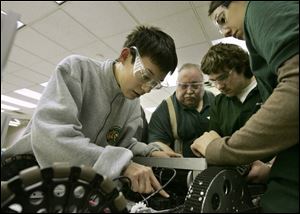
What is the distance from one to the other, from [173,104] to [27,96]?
17.1 ft

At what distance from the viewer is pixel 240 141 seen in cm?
57

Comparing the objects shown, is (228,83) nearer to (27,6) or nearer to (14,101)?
(27,6)

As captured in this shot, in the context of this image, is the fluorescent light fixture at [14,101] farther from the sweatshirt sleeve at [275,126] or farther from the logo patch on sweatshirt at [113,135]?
the sweatshirt sleeve at [275,126]

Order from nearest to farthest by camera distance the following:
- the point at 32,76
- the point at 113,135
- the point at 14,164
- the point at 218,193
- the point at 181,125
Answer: the point at 218,193, the point at 14,164, the point at 113,135, the point at 181,125, the point at 32,76

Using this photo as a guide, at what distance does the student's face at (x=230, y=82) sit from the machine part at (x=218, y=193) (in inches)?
27.8

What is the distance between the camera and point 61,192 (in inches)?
16.4

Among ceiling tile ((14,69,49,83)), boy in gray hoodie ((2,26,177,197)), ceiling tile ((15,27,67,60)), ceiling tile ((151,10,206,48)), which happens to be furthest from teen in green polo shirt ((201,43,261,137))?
ceiling tile ((14,69,49,83))

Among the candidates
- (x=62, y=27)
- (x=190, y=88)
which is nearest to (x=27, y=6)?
(x=62, y=27)

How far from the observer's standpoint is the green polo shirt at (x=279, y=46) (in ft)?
1.66

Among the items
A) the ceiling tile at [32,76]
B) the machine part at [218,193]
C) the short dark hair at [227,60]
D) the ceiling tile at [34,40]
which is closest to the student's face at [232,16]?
the machine part at [218,193]

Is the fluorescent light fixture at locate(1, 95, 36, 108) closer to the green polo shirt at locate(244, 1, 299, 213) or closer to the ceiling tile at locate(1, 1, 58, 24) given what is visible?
the ceiling tile at locate(1, 1, 58, 24)

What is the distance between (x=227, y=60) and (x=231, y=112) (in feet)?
1.08

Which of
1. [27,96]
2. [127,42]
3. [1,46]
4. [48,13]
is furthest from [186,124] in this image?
[27,96]

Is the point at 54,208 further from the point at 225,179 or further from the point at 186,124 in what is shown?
the point at 186,124
